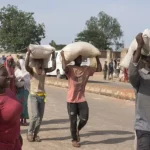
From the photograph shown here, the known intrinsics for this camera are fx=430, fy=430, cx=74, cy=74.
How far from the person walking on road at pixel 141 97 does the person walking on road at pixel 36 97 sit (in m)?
3.35

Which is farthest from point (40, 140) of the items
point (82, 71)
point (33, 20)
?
point (33, 20)

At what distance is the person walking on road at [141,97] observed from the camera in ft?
16.1

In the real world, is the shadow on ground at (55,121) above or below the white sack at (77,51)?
below

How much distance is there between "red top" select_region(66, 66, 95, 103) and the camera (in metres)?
7.71

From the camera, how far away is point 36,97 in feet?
26.5

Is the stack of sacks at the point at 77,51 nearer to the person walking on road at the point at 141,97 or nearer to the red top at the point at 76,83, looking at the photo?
the red top at the point at 76,83

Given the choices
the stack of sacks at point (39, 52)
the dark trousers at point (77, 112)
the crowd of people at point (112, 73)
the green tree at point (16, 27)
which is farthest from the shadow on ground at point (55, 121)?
the green tree at point (16, 27)

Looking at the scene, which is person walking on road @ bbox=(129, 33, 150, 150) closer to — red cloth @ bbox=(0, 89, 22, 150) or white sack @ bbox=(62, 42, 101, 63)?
red cloth @ bbox=(0, 89, 22, 150)

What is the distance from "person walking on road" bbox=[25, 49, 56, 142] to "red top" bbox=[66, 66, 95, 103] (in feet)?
2.15

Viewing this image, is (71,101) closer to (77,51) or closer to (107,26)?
(77,51)

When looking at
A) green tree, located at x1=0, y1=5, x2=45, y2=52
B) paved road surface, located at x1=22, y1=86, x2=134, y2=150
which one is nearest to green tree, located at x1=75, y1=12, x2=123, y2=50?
green tree, located at x1=0, y1=5, x2=45, y2=52

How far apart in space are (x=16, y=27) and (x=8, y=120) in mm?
A: 52061

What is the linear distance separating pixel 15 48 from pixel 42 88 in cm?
4887

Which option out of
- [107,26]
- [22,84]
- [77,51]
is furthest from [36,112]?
[107,26]
